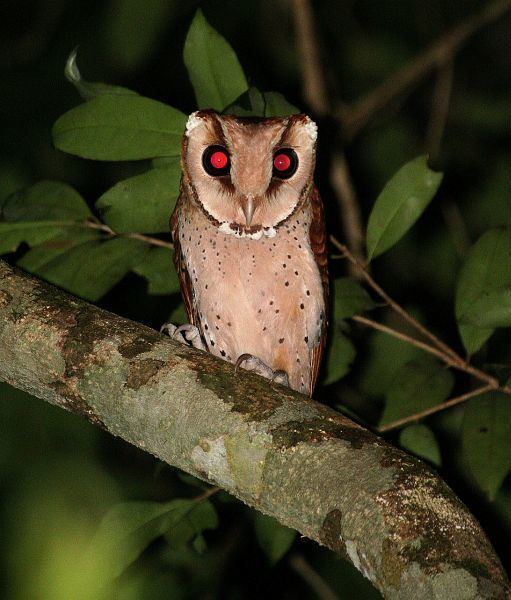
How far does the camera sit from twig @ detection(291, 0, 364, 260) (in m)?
4.84

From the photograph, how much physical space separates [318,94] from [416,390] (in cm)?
247

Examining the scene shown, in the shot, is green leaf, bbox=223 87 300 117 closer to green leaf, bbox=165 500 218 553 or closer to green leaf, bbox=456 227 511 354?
green leaf, bbox=456 227 511 354

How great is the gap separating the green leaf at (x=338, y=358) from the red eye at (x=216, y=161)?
2.69 feet

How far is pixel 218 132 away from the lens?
305cm

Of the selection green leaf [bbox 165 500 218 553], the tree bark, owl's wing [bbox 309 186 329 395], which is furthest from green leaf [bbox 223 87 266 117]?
green leaf [bbox 165 500 218 553]

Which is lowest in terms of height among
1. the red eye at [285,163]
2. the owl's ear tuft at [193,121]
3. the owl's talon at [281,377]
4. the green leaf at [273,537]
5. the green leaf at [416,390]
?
the green leaf at [273,537]

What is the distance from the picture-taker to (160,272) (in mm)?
3393

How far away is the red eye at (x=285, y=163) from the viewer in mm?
3167

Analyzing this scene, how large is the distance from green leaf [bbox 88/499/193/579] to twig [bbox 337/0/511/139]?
10.4 feet

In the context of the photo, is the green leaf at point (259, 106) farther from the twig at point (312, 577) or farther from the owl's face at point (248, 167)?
the twig at point (312, 577)

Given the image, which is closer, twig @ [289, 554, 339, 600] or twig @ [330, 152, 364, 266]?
twig @ [289, 554, 339, 600]

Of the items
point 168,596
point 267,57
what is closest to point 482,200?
point 267,57

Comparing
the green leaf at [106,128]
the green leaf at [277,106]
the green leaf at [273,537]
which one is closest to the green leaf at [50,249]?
the green leaf at [106,128]

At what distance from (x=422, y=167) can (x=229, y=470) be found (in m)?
1.67
